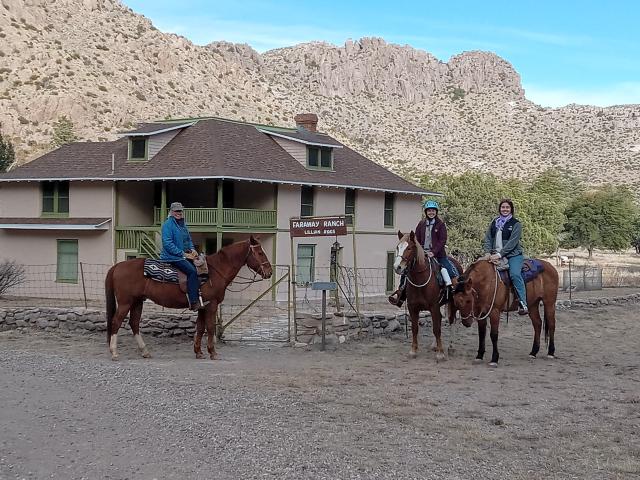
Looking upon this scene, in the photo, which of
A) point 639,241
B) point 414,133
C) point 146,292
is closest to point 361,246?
point 146,292

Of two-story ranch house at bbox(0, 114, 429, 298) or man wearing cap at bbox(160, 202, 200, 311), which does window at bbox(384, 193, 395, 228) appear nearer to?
two-story ranch house at bbox(0, 114, 429, 298)

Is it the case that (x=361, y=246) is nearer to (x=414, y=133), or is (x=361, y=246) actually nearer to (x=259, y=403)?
(x=259, y=403)

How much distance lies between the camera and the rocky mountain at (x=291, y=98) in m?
79.1

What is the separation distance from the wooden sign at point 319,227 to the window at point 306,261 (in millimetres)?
13560

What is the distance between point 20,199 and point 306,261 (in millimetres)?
12812

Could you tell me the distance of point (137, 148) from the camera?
30.8 meters

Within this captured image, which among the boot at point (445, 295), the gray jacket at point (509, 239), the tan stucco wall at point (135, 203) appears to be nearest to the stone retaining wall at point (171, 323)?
the boot at point (445, 295)

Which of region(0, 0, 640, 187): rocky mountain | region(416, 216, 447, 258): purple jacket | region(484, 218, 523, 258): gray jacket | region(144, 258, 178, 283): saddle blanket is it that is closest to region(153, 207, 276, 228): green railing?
region(144, 258, 178, 283): saddle blanket

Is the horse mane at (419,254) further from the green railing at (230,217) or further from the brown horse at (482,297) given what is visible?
the green railing at (230,217)

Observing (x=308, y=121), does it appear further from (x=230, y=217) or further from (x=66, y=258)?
(x=66, y=258)

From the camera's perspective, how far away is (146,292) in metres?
13.2

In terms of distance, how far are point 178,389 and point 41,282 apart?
21755mm

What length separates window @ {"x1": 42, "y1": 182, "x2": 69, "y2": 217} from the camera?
99.9ft

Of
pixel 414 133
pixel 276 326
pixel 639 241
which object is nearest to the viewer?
pixel 276 326
